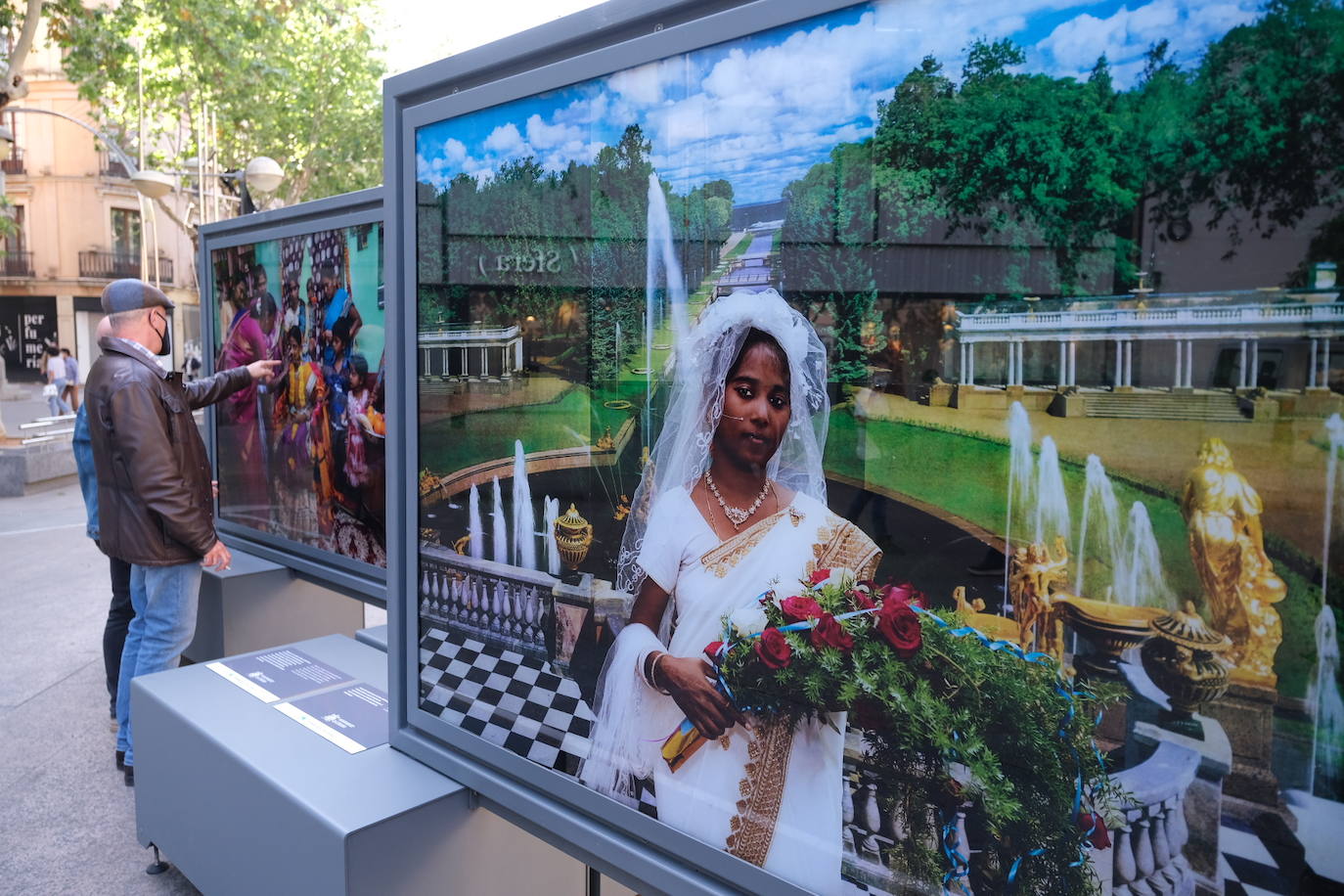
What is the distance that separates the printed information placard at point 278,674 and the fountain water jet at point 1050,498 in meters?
2.65

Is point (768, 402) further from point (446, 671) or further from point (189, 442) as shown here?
point (189, 442)

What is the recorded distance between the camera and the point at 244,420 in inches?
199

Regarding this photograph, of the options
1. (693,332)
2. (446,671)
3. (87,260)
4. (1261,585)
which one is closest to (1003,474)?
(1261,585)

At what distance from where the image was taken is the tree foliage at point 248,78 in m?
13.4

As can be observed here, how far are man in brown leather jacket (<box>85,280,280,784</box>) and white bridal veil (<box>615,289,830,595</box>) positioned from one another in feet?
8.61

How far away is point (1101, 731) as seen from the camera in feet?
4.68

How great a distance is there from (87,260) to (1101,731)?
126 ft

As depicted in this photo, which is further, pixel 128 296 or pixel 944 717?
pixel 128 296

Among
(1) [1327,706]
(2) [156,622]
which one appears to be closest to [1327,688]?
(1) [1327,706]

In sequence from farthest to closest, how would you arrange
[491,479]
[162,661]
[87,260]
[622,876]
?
[87,260] < [162,661] < [491,479] < [622,876]

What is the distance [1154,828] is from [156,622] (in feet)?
12.7

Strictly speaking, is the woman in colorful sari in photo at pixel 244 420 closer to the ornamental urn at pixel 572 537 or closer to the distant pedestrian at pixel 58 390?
the ornamental urn at pixel 572 537

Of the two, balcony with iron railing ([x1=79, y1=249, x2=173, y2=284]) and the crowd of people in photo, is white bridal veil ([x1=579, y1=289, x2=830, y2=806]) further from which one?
balcony with iron railing ([x1=79, y1=249, x2=173, y2=284])

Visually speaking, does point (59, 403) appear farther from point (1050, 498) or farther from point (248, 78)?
point (1050, 498)
